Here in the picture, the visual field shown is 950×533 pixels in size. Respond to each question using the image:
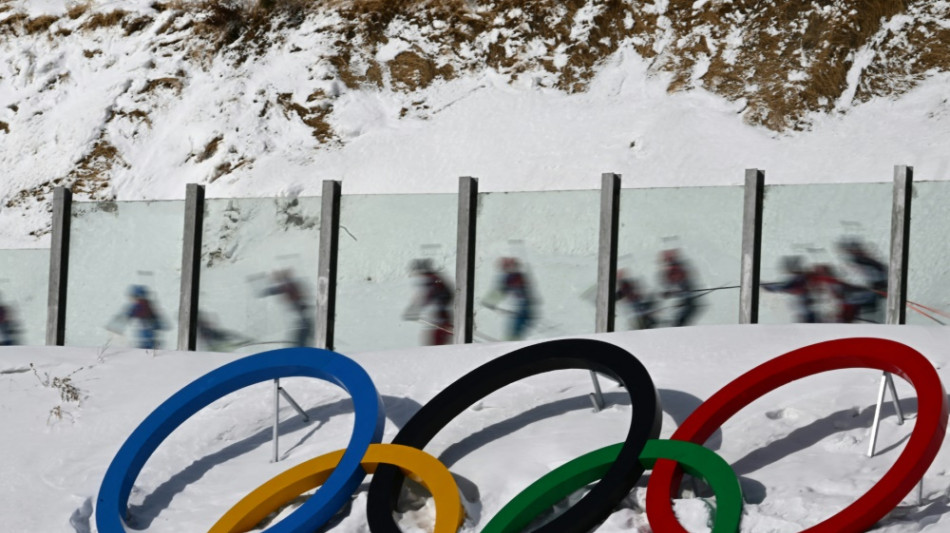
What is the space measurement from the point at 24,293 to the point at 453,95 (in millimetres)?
13402

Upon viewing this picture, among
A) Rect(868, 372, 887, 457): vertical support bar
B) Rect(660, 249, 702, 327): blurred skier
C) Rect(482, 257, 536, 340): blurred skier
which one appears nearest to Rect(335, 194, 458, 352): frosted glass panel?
Rect(482, 257, 536, 340): blurred skier

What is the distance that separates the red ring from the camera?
6508 millimetres

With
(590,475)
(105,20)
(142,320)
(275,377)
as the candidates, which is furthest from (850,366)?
(105,20)

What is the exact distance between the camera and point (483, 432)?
8383 mm

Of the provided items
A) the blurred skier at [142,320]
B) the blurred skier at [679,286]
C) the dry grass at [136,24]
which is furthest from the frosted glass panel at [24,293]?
the dry grass at [136,24]

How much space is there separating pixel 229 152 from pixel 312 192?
272 cm

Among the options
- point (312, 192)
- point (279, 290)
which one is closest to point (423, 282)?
point (279, 290)

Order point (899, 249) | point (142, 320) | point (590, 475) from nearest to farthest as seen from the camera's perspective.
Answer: point (590, 475) → point (899, 249) → point (142, 320)

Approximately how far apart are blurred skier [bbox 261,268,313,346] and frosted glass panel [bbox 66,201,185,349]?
2.67ft

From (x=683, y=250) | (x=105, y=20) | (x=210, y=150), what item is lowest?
(x=683, y=250)

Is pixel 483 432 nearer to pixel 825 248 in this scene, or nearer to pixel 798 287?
pixel 798 287

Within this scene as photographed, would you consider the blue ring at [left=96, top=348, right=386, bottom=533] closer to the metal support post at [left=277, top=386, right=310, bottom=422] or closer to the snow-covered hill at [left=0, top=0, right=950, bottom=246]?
the metal support post at [left=277, top=386, right=310, bottom=422]

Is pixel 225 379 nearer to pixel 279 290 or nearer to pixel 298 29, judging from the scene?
pixel 279 290

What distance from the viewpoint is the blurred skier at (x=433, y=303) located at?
10523mm
